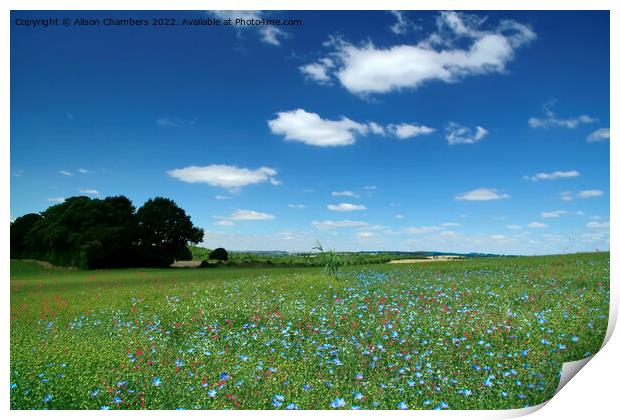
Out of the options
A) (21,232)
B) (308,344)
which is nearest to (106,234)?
(21,232)

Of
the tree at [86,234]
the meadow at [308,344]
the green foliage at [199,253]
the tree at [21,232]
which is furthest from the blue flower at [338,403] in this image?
the green foliage at [199,253]

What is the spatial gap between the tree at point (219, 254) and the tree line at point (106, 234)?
64 centimetres

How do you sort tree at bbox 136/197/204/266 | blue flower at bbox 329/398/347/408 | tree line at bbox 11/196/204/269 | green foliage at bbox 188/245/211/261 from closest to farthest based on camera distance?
blue flower at bbox 329/398/347/408
tree line at bbox 11/196/204/269
tree at bbox 136/197/204/266
green foliage at bbox 188/245/211/261

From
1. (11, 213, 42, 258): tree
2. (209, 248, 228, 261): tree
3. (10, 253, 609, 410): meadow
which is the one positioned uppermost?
(11, 213, 42, 258): tree

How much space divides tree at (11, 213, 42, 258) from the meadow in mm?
286

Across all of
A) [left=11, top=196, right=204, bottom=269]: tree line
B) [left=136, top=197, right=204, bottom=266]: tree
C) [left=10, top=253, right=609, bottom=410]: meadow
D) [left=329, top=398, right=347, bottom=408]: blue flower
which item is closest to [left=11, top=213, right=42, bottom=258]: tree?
[left=11, top=196, right=204, bottom=269]: tree line

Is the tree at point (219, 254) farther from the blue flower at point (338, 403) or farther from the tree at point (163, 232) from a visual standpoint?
the blue flower at point (338, 403)

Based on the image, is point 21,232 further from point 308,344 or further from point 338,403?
point 338,403

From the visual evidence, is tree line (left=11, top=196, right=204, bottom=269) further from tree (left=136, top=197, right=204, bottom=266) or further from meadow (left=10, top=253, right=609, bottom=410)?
meadow (left=10, top=253, right=609, bottom=410)

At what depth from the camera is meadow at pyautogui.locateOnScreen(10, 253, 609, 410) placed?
5.86 metres

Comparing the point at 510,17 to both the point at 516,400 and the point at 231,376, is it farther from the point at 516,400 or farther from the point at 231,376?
the point at 231,376

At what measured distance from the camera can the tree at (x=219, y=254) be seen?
35.7 ft

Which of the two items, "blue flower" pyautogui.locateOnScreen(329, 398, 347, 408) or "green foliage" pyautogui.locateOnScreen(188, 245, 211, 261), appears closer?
"blue flower" pyautogui.locateOnScreen(329, 398, 347, 408)
